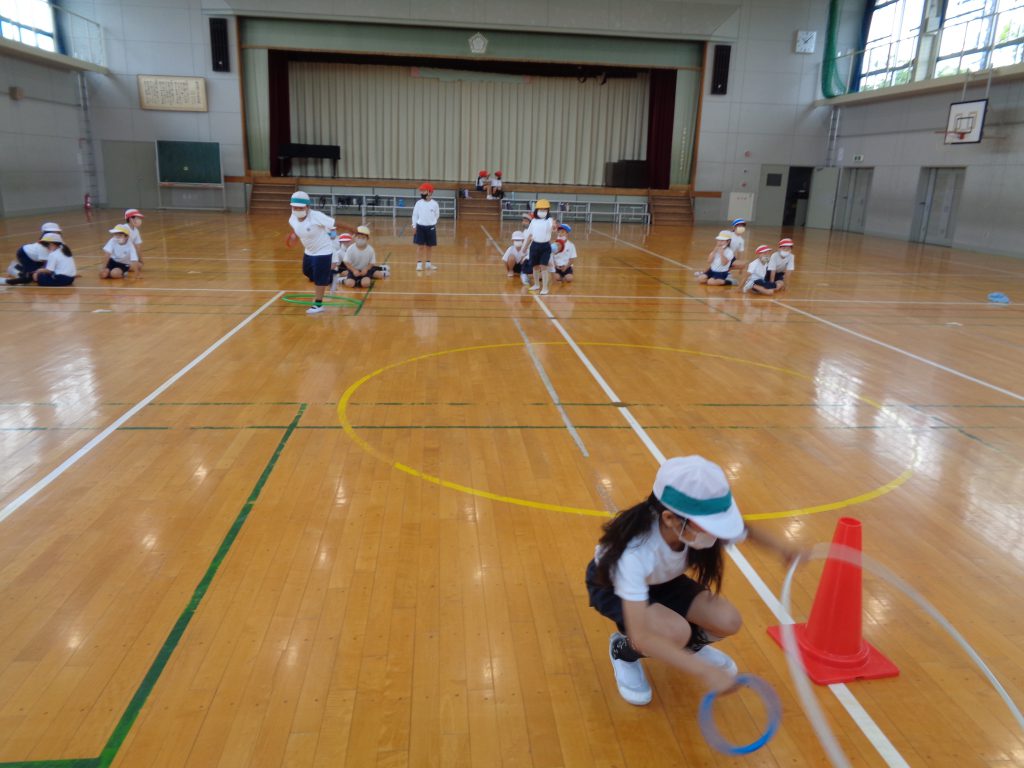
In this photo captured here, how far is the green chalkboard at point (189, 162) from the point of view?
1021 inches

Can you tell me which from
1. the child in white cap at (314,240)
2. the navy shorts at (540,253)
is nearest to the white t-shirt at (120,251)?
the child in white cap at (314,240)

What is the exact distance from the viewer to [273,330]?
8789 millimetres

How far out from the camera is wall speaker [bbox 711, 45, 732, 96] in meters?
27.5

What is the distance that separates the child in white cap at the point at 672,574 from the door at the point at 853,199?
90.7 ft

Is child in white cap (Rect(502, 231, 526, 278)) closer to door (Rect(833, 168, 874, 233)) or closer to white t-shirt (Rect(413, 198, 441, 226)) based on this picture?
white t-shirt (Rect(413, 198, 441, 226))

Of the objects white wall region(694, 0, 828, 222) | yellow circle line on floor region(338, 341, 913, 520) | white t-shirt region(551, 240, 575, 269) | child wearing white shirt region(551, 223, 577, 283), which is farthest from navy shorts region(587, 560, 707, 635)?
white wall region(694, 0, 828, 222)

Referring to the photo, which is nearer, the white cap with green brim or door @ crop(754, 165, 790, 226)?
the white cap with green brim

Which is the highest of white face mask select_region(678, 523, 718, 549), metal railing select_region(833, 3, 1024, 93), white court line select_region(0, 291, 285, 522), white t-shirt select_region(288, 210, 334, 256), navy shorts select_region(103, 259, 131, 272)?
metal railing select_region(833, 3, 1024, 93)

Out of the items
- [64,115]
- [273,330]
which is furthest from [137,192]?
[273,330]

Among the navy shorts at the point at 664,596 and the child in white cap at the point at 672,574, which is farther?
the navy shorts at the point at 664,596

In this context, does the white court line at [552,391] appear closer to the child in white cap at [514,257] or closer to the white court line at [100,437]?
the white court line at [100,437]

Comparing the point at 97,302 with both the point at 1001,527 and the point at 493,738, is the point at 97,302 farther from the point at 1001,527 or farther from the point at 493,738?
the point at 1001,527

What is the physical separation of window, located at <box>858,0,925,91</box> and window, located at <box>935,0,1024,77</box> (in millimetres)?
1251

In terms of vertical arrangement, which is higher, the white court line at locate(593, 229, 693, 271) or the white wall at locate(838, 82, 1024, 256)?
the white wall at locate(838, 82, 1024, 256)
